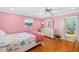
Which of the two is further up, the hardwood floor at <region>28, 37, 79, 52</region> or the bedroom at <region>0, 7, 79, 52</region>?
the bedroom at <region>0, 7, 79, 52</region>

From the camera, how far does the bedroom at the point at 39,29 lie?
1678 millimetres

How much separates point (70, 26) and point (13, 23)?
1039 mm

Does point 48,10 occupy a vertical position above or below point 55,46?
above

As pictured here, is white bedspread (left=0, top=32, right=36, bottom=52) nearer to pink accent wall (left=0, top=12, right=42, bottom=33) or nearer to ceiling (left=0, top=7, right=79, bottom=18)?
pink accent wall (left=0, top=12, right=42, bottom=33)

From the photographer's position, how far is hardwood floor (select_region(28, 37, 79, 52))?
1.75 meters

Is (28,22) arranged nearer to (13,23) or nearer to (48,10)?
(13,23)

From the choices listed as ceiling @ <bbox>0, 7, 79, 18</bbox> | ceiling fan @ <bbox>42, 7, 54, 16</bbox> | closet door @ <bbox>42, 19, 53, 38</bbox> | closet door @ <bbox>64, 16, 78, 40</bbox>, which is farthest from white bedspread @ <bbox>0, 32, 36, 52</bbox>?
closet door @ <bbox>64, 16, 78, 40</bbox>

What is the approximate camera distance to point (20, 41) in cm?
173

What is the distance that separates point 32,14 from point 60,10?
20.3 inches

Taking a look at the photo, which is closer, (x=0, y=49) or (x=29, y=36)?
(x=0, y=49)

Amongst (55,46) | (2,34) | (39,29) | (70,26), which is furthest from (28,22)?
(70,26)
